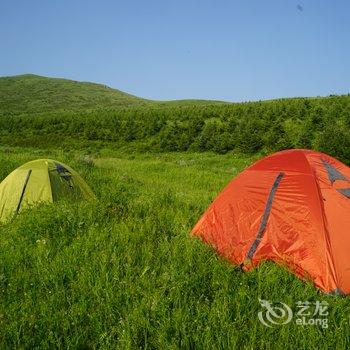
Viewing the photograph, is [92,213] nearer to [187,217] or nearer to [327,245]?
[187,217]

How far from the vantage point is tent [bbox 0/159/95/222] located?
8.32 meters

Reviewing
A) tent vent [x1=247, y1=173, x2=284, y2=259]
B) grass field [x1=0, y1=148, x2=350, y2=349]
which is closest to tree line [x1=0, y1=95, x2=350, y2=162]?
tent vent [x1=247, y1=173, x2=284, y2=259]

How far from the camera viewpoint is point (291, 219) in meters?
5.68

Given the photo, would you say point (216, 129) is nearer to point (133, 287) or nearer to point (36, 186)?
point (36, 186)

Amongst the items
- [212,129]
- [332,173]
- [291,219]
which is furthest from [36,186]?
[212,129]

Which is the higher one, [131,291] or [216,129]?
[216,129]

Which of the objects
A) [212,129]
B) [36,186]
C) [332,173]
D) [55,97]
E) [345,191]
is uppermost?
[55,97]

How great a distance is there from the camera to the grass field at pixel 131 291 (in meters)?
3.75

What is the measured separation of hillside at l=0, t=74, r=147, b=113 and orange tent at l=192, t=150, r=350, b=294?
8692 cm

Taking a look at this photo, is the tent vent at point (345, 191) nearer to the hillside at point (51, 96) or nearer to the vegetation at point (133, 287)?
the vegetation at point (133, 287)

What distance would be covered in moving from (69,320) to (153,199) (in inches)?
195

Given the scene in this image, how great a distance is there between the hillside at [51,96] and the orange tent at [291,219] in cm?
8692

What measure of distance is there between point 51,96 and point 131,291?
11311 centimetres

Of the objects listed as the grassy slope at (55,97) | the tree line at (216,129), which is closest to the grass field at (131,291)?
the tree line at (216,129)
